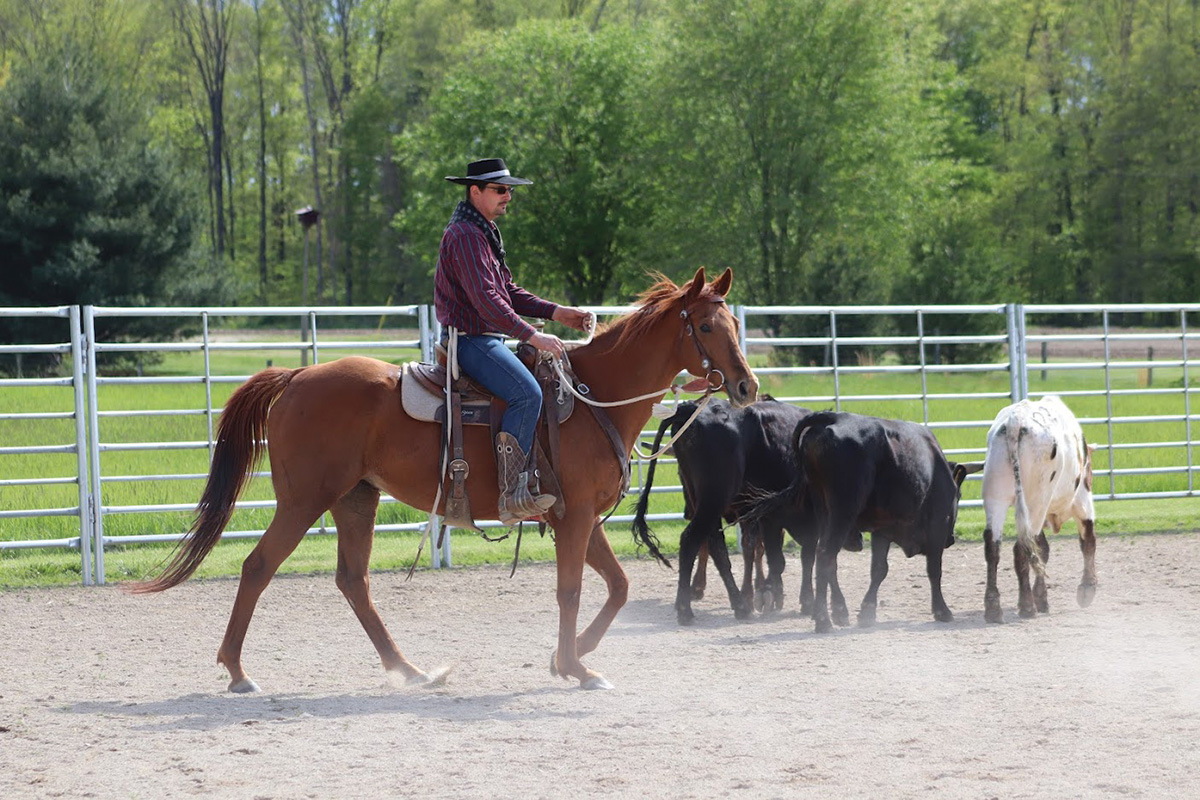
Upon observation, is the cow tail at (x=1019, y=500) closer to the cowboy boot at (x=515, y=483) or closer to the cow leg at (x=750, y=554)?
the cow leg at (x=750, y=554)

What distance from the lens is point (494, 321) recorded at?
6.32m

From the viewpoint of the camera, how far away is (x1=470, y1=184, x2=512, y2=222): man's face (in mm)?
6496

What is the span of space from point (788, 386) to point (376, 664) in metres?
18.4

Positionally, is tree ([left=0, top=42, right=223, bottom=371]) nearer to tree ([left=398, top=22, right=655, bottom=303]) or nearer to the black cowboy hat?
tree ([left=398, top=22, right=655, bottom=303])

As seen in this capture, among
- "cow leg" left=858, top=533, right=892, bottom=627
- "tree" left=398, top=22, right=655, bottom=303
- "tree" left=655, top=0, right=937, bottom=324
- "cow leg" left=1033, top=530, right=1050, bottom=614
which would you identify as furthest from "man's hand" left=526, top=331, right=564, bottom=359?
"tree" left=398, top=22, right=655, bottom=303

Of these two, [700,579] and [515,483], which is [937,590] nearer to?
[700,579]

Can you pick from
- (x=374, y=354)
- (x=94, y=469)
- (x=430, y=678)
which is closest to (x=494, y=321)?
(x=430, y=678)

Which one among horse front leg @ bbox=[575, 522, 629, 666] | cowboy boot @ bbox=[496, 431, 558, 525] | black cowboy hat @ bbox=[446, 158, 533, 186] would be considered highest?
black cowboy hat @ bbox=[446, 158, 533, 186]

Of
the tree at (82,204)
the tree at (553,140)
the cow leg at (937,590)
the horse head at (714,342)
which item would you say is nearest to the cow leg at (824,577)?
the cow leg at (937,590)

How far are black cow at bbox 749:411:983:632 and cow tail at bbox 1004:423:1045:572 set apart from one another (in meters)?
0.42

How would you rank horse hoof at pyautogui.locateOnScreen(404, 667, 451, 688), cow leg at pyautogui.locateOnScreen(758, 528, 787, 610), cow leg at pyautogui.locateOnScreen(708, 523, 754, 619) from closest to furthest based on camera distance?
horse hoof at pyautogui.locateOnScreen(404, 667, 451, 688), cow leg at pyautogui.locateOnScreen(708, 523, 754, 619), cow leg at pyautogui.locateOnScreen(758, 528, 787, 610)

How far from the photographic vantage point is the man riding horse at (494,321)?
6.33m

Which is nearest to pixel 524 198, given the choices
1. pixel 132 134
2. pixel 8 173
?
pixel 132 134

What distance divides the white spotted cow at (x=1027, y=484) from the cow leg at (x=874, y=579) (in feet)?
2.10
